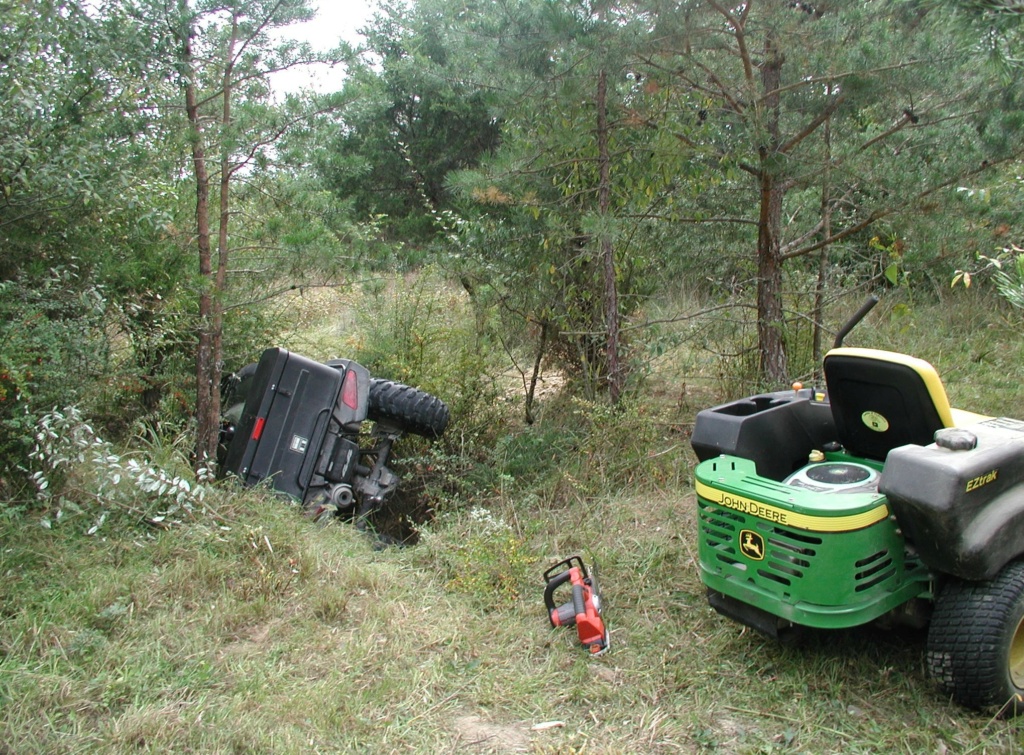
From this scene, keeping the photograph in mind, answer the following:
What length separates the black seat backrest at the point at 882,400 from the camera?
3002 mm

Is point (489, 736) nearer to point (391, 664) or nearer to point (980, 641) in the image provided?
point (391, 664)

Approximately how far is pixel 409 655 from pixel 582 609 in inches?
29.3

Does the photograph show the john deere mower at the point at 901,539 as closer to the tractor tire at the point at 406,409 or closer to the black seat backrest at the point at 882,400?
the black seat backrest at the point at 882,400

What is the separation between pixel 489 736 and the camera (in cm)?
277

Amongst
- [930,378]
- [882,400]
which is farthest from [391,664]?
[930,378]

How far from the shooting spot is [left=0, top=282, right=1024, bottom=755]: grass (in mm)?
2697

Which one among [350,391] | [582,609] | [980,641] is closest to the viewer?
[980,641]

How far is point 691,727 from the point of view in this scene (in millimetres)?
2791

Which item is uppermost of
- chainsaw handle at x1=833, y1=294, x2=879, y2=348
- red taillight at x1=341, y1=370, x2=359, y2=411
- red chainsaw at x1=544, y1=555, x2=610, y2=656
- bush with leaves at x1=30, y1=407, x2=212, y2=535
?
chainsaw handle at x1=833, y1=294, x2=879, y2=348

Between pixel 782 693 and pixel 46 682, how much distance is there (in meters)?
2.68

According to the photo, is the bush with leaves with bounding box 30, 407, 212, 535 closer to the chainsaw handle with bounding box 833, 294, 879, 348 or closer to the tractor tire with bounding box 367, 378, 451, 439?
the tractor tire with bounding box 367, 378, 451, 439

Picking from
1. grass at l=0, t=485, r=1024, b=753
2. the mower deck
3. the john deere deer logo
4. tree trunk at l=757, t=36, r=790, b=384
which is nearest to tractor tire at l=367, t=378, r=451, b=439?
grass at l=0, t=485, r=1024, b=753

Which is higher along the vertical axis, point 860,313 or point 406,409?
point 860,313

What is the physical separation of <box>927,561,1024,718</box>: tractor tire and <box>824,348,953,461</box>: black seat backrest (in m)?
0.62
